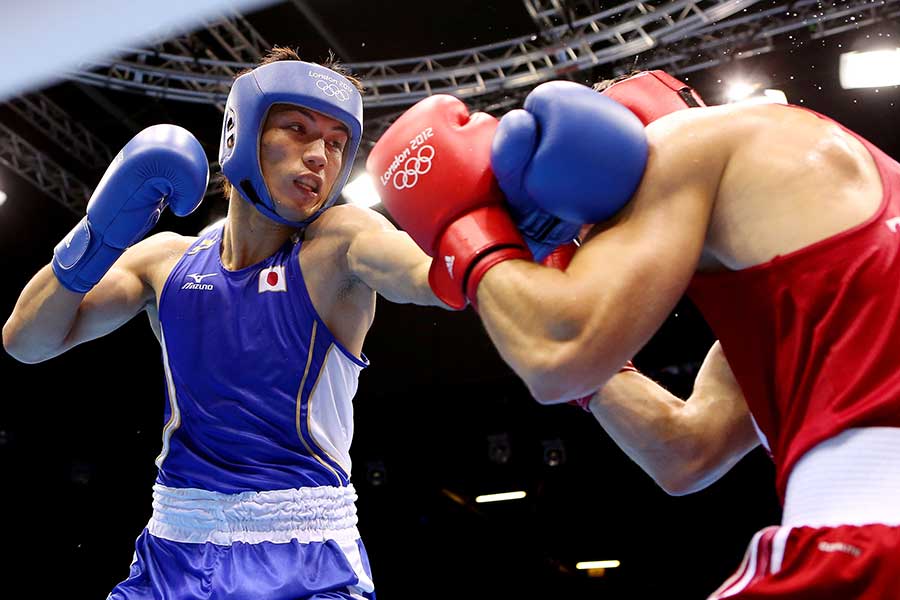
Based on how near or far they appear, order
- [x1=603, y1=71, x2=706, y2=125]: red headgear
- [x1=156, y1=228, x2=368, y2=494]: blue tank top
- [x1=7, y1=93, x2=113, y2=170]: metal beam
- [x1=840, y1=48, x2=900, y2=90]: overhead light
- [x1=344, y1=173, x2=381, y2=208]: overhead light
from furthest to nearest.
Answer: [x1=344, y1=173, x2=381, y2=208]: overhead light, [x1=7, y1=93, x2=113, y2=170]: metal beam, [x1=840, y1=48, x2=900, y2=90]: overhead light, [x1=156, y1=228, x2=368, y2=494]: blue tank top, [x1=603, y1=71, x2=706, y2=125]: red headgear

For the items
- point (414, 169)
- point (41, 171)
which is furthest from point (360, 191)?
point (414, 169)

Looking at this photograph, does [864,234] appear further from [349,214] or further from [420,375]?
[420,375]

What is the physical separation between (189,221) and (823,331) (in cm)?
664

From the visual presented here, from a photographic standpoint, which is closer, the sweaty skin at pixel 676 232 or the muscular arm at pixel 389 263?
the sweaty skin at pixel 676 232

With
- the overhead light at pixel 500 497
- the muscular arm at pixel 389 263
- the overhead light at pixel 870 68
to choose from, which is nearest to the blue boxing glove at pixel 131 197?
the muscular arm at pixel 389 263

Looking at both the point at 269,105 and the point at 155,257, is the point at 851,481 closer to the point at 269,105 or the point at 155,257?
the point at 269,105

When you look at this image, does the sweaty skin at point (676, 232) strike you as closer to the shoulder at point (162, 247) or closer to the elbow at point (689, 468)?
the elbow at point (689, 468)

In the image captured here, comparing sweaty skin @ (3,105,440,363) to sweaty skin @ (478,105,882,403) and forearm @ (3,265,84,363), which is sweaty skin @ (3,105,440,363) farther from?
sweaty skin @ (478,105,882,403)

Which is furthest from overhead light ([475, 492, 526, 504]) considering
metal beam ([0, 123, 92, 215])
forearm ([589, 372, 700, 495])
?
forearm ([589, 372, 700, 495])

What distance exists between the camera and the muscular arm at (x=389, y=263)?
202 cm

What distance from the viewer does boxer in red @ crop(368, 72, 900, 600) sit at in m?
1.16

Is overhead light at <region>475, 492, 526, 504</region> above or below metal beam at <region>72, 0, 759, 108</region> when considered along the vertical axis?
below

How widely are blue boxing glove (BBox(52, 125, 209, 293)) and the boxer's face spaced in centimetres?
18

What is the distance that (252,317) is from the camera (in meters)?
2.27
